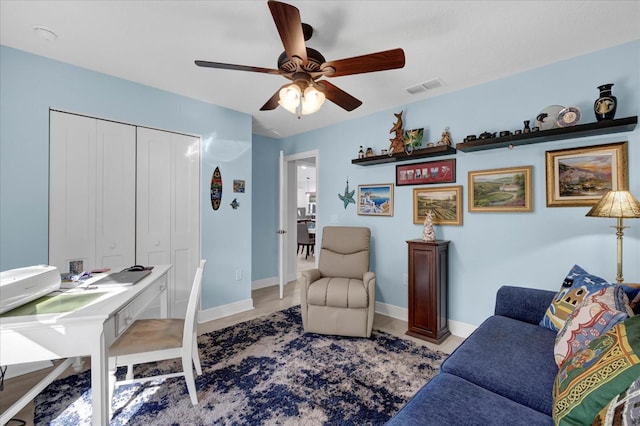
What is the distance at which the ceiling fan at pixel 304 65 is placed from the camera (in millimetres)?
1419

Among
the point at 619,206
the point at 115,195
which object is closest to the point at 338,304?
the point at 619,206

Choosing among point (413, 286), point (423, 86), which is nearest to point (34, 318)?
point (413, 286)

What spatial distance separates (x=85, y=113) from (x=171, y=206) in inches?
43.7

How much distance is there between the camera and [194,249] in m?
3.27

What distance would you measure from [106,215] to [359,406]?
273 centimetres

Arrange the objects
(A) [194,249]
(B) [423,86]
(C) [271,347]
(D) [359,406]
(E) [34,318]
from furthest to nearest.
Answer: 1. (A) [194,249]
2. (B) [423,86]
3. (C) [271,347]
4. (D) [359,406]
5. (E) [34,318]

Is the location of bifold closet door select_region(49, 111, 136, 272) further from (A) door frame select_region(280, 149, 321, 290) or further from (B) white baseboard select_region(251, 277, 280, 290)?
(A) door frame select_region(280, 149, 321, 290)

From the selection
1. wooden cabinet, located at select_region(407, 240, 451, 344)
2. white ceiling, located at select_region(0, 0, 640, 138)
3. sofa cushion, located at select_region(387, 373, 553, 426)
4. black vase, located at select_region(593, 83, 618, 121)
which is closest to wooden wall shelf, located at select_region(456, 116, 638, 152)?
black vase, located at select_region(593, 83, 618, 121)

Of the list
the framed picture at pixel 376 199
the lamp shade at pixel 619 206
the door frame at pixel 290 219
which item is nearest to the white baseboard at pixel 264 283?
the door frame at pixel 290 219

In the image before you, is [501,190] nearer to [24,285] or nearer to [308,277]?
[308,277]

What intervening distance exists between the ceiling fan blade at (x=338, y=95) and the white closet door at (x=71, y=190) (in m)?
2.21

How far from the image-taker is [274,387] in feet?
6.59

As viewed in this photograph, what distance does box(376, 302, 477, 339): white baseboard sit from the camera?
9.36ft

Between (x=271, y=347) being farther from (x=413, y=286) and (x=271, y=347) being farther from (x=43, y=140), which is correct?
(x=43, y=140)
